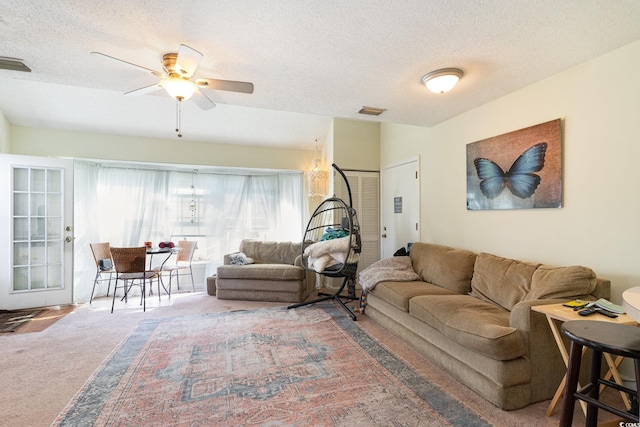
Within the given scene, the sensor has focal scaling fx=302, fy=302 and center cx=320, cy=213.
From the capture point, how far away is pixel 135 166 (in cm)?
493

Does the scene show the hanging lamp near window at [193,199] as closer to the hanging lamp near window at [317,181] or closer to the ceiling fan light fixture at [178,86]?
the hanging lamp near window at [317,181]

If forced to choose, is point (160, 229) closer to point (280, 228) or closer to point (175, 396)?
point (280, 228)

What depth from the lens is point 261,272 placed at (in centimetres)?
429

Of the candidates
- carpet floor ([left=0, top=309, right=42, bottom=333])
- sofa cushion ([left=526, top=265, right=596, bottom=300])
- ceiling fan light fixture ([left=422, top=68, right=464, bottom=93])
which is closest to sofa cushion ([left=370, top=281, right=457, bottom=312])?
sofa cushion ([left=526, top=265, right=596, bottom=300])

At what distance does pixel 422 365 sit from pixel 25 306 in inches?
188

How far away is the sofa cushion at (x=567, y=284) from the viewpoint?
2.01m

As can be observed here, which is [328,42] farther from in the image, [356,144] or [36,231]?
[36,231]

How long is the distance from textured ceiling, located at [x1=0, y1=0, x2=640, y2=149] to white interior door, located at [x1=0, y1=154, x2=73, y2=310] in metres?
1.93

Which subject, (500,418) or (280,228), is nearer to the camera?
(500,418)

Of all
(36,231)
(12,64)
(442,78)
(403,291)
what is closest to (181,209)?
(36,231)

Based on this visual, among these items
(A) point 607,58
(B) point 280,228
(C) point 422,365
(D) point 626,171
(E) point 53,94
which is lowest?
(C) point 422,365

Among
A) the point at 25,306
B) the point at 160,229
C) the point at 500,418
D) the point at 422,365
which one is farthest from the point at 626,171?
the point at 25,306

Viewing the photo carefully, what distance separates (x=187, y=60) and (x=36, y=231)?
371cm

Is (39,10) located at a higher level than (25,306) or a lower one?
higher
